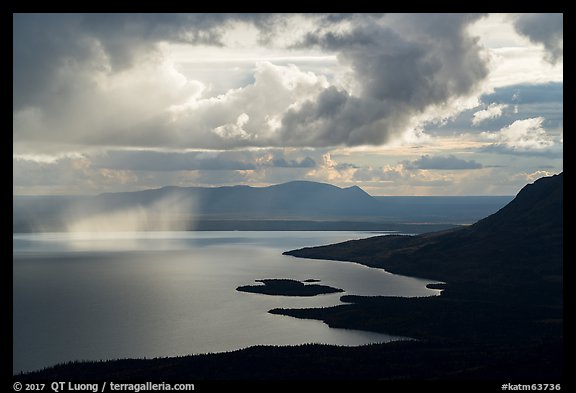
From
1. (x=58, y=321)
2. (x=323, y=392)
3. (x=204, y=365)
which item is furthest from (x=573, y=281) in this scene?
(x=58, y=321)

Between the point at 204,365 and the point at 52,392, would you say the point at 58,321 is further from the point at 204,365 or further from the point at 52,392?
the point at 52,392

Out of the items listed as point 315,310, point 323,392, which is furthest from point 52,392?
point 315,310

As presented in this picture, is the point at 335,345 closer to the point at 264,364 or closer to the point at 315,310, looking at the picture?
the point at 264,364

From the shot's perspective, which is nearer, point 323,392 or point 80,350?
point 323,392
